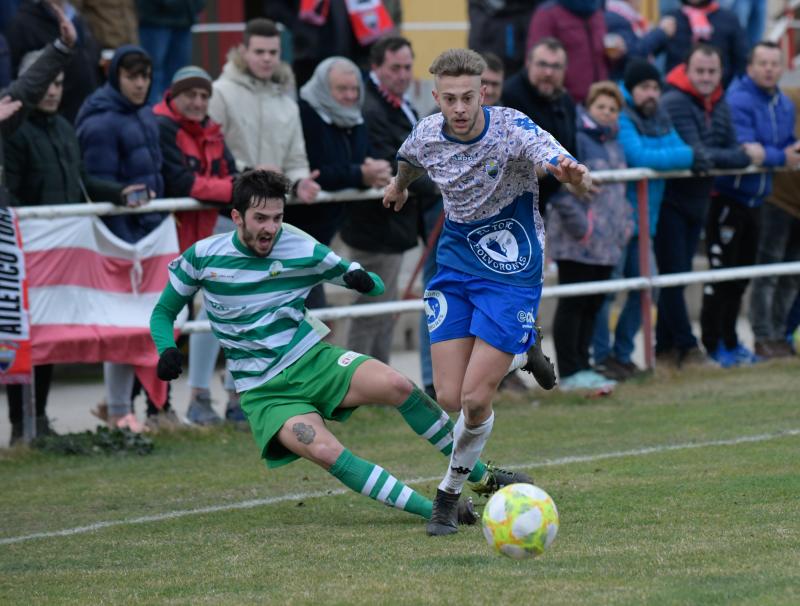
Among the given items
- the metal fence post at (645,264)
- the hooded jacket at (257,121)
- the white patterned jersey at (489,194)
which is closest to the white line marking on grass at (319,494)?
the white patterned jersey at (489,194)

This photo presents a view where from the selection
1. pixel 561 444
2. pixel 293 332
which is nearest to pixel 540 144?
pixel 293 332

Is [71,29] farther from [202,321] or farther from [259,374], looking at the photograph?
[259,374]

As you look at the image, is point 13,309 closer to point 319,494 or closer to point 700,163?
point 319,494

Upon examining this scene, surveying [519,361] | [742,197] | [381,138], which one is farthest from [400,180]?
[742,197]

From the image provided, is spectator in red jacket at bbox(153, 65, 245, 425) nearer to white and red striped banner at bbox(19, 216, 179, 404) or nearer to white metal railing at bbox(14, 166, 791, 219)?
white metal railing at bbox(14, 166, 791, 219)

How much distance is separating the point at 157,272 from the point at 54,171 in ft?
3.11

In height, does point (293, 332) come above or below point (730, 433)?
above

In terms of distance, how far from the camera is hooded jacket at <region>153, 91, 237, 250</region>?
424 inches

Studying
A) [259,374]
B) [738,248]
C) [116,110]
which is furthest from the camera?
[738,248]

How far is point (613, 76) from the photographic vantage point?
47.4 feet

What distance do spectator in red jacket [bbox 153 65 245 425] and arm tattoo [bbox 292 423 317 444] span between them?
317cm

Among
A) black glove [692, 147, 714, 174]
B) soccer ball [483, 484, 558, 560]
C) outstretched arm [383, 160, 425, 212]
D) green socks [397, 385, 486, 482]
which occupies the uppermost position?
outstretched arm [383, 160, 425, 212]

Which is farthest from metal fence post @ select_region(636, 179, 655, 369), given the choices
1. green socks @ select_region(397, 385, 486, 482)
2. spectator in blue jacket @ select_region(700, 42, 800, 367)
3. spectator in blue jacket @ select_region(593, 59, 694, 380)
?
green socks @ select_region(397, 385, 486, 482)

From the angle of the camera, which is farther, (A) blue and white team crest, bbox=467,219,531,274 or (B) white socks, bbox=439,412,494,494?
(A) blue and white team crest, bbox=467,219,531,274
